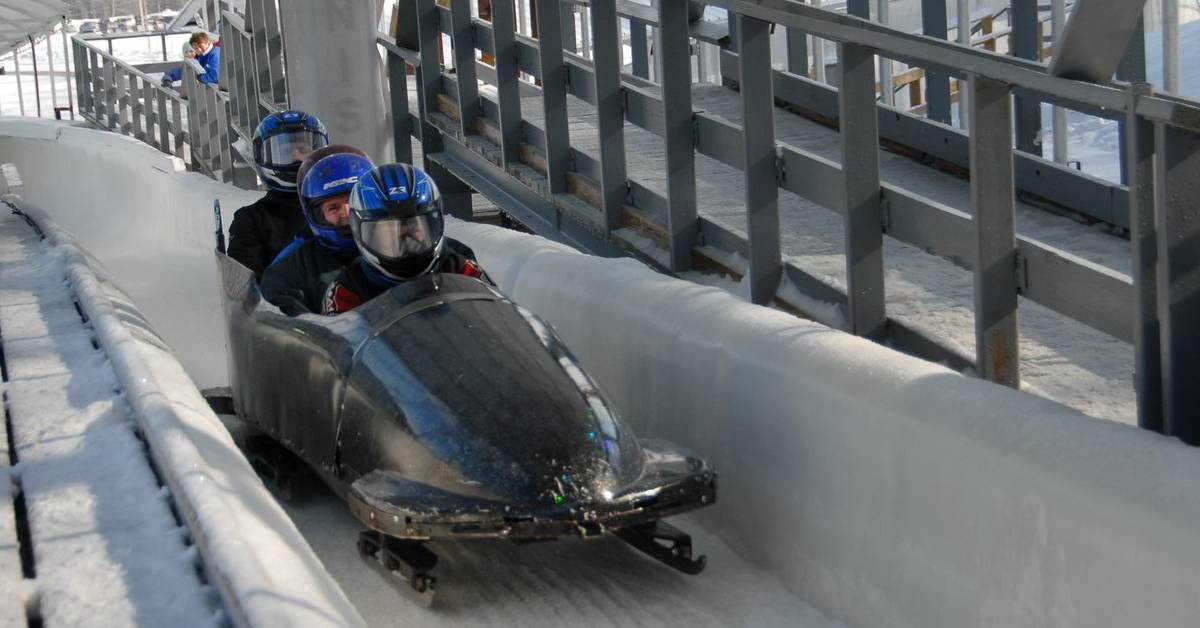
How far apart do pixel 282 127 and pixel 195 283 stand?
2.13 meters

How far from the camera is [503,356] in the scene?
3.10 m

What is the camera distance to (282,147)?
563cm

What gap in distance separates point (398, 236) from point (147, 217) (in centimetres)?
629

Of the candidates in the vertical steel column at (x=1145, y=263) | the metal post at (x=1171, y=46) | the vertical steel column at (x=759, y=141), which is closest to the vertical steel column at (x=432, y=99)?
the metal post at (x=1171, y=46)

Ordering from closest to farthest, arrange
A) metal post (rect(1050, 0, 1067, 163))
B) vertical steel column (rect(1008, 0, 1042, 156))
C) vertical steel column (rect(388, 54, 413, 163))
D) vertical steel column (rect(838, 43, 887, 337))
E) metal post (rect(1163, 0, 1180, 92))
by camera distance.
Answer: vertical steel column (rect(838, 43, 887, 337))
vertical steel column (rect(1008, 0, 1042, 156))
metal post (rect(1163, 0, 1180, 92))
metal post (rect(1050, 0, 1067, 163))
vertical steel column (rect(388, 54, 413, 163))

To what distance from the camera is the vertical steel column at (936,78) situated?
6.15 metres

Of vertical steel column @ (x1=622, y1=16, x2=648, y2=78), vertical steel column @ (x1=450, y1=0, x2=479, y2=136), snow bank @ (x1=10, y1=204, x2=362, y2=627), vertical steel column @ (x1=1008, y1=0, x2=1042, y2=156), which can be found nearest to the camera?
snow bank @ (x1=10, y1=204, x2=362, y2=627)

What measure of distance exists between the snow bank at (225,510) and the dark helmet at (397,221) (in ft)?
1.74

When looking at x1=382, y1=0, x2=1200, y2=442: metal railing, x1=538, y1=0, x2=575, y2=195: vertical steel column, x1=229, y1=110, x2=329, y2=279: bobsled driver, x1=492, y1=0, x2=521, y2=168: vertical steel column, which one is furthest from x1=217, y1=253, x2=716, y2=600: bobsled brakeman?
x1=492, y1=0, x2=521, y2=168: vertical steel column

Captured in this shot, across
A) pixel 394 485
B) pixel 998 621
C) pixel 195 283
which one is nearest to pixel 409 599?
pixel 394 485

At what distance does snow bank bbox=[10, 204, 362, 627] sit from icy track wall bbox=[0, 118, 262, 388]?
2.53m

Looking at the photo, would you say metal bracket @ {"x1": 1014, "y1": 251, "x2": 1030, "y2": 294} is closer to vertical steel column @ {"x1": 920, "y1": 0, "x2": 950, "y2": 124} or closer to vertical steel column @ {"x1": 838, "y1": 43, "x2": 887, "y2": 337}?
vertical steel column @ {"x1": 838, "y1": 43, "x2": 887, "y2": 337}

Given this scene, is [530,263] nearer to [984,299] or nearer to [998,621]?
[984,299]

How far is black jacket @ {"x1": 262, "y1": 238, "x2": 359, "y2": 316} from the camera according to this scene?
160 inches
